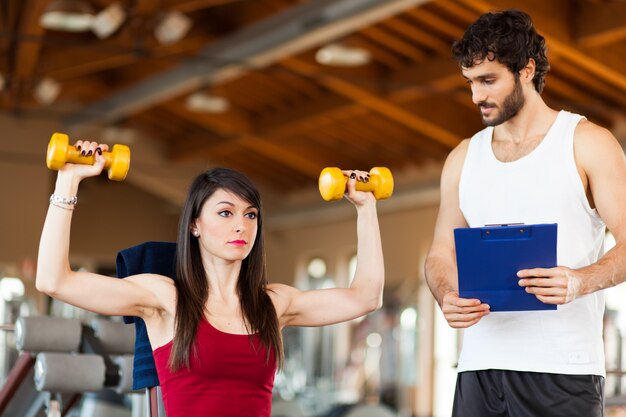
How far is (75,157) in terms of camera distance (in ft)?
7.38

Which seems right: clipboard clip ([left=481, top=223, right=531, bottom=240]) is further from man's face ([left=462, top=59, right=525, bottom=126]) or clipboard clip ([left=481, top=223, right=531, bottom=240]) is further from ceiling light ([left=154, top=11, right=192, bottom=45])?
ceiling light ([left=154, top=11, right=192, bottom=45])

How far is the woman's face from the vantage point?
8.07ft

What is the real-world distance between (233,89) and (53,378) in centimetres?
1108

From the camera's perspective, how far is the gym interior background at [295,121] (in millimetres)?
9484

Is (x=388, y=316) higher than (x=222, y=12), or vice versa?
(x=222, y=12)

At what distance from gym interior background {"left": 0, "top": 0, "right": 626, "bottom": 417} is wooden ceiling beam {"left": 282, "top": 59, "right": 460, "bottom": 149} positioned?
0.03m

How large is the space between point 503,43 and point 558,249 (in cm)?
48

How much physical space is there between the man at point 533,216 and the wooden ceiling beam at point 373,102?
907cm

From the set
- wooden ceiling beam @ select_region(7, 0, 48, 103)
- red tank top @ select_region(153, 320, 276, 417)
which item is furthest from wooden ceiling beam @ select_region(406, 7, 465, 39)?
red tank top @ select_region(153, 320, 276, 417)

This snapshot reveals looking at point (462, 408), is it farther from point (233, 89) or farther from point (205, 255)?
point (233, 89)

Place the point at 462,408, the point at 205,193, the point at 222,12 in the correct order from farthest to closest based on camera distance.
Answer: the point at 222,12 < the point at 205,193 < the point at 462,408

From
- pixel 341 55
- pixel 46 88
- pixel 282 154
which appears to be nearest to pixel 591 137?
pixel 341 55

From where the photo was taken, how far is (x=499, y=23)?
2365 mm

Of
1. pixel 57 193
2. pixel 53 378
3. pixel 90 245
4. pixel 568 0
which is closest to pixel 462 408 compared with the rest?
pixel 57 193
